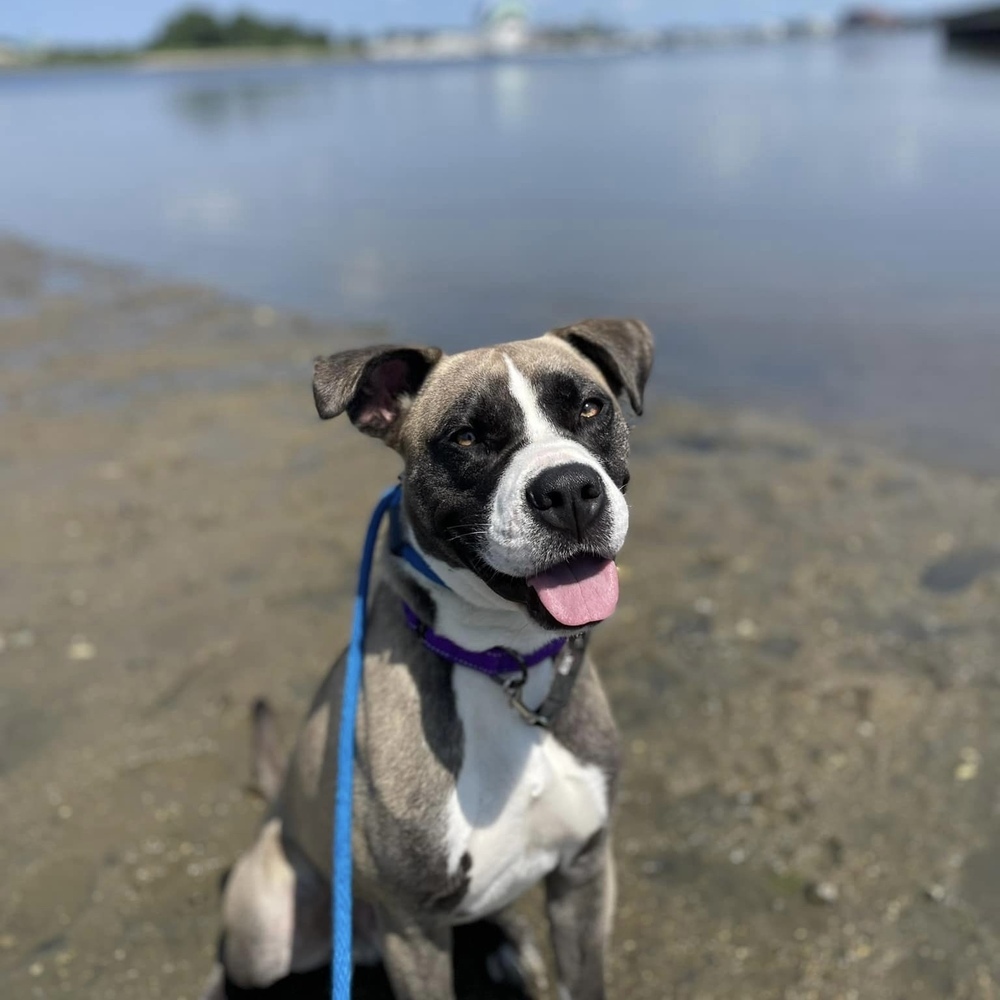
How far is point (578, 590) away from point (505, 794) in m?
0.70

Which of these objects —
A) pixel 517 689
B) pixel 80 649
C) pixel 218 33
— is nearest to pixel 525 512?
pixel 517 689

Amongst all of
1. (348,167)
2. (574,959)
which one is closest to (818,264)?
(574,959)

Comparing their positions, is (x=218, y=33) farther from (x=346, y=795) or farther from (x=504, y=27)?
(x=346, y=795)

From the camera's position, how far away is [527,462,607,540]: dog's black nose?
7.80 ft

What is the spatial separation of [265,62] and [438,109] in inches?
3662

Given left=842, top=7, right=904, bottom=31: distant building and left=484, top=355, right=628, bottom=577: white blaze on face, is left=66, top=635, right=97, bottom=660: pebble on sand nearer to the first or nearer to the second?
left=484, top=355, right=628, bottom=577: white blaze on face

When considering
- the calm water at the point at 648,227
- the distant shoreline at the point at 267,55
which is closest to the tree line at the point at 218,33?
the distant shoreline at the point at 267,55

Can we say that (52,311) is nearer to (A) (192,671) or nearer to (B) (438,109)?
(A) (192,671)

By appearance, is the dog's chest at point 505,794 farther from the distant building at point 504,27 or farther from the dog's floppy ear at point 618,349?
the distant building at point 504,27

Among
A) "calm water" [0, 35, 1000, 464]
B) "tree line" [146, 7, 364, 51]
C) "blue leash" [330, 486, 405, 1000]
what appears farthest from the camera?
"tree line" [146, 7, 364, 51]

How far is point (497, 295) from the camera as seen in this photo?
12156mm

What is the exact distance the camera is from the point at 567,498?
2373 millimetres

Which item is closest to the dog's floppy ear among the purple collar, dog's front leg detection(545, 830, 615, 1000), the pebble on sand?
the purple collar

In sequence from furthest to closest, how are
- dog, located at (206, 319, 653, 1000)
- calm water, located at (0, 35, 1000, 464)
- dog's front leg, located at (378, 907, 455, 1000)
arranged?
calm water, located at (0, 35, 1000, 464) → dog's front leg, located at (378, 907, 455, 1000) → dog, located at (206, 319, 653, 1000)
